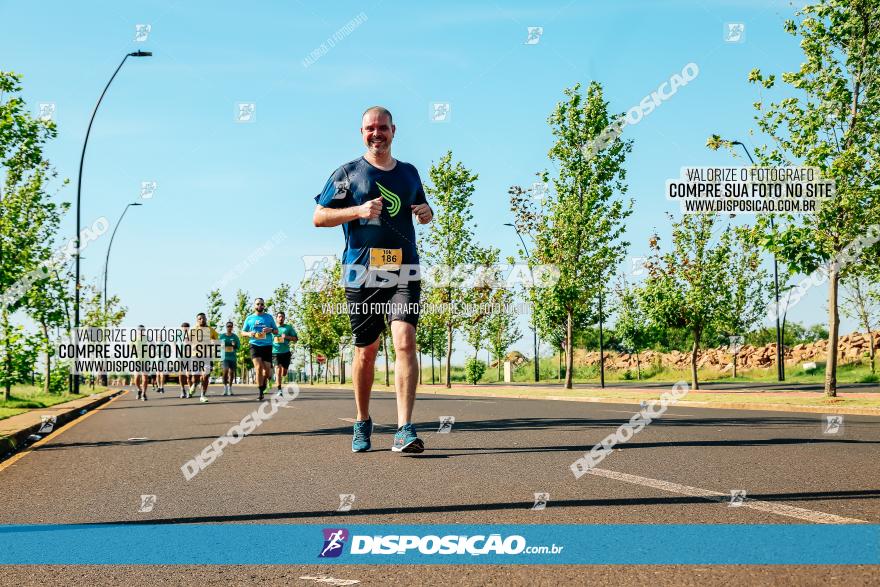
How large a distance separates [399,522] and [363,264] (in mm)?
2798

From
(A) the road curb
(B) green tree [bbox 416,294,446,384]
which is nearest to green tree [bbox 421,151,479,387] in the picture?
(B) green tree [bbox 416,294,446,384]

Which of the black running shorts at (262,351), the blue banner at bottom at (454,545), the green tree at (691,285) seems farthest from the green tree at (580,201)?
the blue banner at bottom at (454,545)

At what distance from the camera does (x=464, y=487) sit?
17.3 ft

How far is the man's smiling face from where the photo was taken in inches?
263

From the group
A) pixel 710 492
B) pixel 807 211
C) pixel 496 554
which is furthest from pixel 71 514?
pixel 807 211

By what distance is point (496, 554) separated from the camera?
3.62 meters

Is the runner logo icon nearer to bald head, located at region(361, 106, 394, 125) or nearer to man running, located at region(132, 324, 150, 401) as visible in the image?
bald head, located at region(361, 106, 394, 125)

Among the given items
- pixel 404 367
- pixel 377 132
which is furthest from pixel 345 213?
pixel 404 367

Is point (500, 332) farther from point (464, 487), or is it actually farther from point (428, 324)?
point (464, 487)

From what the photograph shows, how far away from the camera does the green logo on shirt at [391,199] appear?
6672 mm

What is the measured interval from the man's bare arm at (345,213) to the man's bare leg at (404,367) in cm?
91

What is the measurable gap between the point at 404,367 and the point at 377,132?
1897mm

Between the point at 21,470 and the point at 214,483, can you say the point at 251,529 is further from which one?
A: the point at 21,470

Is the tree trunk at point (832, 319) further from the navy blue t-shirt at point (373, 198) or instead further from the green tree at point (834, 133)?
the navy blue t-shirt at point (373, 198)
